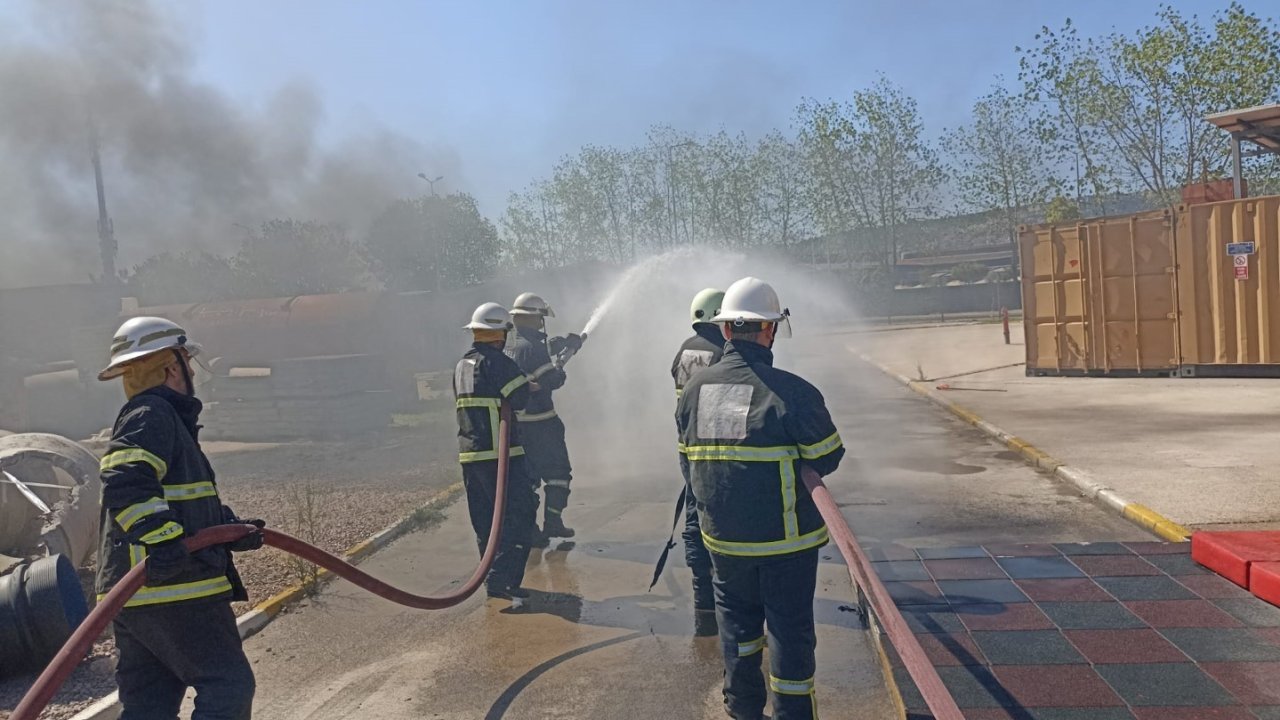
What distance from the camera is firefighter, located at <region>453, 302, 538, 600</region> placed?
6.02m

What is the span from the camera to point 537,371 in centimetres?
703

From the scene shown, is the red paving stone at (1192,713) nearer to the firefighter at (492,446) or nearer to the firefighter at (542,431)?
the firefighter at (492,446)

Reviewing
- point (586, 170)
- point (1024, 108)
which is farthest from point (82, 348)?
point (586, 170)

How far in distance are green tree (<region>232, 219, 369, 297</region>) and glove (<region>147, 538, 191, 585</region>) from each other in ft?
98.1

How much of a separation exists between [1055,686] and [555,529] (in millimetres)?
4188

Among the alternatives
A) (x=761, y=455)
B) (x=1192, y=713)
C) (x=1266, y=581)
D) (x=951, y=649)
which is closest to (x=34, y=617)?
(x=761, y=455)

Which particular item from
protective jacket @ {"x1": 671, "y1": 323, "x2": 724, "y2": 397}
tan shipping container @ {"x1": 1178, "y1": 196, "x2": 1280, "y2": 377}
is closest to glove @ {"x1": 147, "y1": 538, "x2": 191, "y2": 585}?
protective jacket @ {"x1": 671, "y1": 323, "x2": 724, "y2": 397}

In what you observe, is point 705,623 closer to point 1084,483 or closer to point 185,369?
point 185,369

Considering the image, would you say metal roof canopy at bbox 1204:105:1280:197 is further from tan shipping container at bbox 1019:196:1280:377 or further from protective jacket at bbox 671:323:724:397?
protective jacket at bbox 671:323:724:397

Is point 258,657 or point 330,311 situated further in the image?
point 330,311

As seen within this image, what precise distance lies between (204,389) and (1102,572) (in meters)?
15.5

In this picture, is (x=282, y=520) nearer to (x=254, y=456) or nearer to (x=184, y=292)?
(x=254, y=456)

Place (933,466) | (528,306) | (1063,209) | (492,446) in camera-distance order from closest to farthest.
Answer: (492,446) → (528,306) → (933,466) → (1063,209)

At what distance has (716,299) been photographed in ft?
16.9
